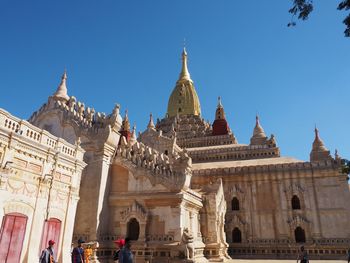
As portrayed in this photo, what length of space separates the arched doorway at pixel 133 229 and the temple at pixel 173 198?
2.6 inches

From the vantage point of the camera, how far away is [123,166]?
21.9m

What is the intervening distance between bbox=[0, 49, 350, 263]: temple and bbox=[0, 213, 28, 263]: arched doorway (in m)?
0.21

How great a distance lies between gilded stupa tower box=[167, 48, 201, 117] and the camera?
2530 inches

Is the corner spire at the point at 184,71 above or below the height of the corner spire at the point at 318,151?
above

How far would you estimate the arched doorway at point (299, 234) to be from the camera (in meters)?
29.0

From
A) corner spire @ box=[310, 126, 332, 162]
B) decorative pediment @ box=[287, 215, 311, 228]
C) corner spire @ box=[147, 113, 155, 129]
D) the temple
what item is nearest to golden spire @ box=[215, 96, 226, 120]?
corner spire @ box=[147, 113, 155, 129]

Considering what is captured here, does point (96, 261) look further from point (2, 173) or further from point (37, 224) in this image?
point (2, 173)

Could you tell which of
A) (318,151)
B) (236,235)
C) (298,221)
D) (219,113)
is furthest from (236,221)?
(219,113)

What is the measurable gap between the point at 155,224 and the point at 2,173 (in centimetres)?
1023

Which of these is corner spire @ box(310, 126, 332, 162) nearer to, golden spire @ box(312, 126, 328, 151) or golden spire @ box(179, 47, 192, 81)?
golden spire @ box(312, 126, 328, 151)

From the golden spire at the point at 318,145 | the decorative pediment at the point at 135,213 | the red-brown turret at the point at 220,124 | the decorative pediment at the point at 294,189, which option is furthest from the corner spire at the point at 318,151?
the decorative pediment at the point at 135,213

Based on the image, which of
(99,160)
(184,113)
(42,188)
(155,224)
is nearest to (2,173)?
(42,188)

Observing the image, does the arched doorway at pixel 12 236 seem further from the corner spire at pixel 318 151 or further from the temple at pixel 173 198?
the corner spire at pixel 318 151

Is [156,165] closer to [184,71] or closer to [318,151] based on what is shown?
[318,151]
